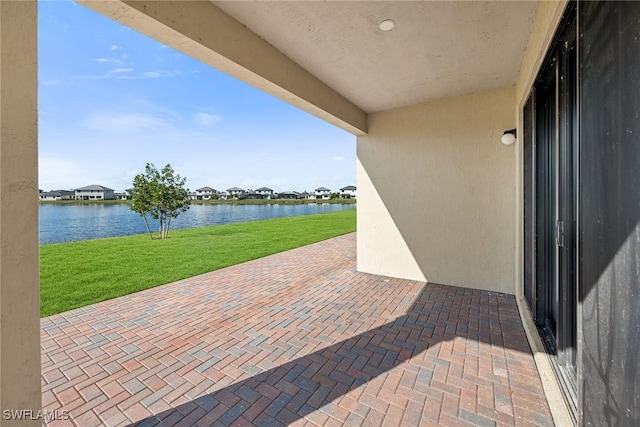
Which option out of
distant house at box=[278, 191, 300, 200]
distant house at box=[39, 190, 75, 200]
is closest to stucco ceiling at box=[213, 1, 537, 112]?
distant house at box=[39, 190, 75, 200]

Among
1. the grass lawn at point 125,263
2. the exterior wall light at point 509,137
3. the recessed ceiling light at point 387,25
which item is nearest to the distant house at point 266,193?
the grass lawn at point 125,263

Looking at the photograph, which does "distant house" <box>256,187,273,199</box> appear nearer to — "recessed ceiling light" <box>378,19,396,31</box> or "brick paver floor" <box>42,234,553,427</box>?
"brick paver floor" <box>42,234,553,427</box>

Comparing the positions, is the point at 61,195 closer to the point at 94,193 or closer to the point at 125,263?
the point at 94,193

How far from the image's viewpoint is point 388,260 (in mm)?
4871

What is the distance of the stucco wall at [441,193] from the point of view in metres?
3.94

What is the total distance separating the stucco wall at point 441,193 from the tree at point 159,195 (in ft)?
26.8

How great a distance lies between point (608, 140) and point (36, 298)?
2.40 meters

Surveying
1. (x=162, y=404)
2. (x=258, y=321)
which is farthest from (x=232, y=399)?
(x=258, y=321)

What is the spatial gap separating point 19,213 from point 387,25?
2.91 m

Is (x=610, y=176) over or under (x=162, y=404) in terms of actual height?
over

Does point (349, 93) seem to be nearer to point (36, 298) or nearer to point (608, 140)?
point (608, 140)

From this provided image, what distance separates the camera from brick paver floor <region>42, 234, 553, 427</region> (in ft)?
5.85

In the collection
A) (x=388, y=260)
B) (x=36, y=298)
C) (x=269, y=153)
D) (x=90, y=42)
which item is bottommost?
(x=388, y=260)

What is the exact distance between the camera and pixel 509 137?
366 cm
